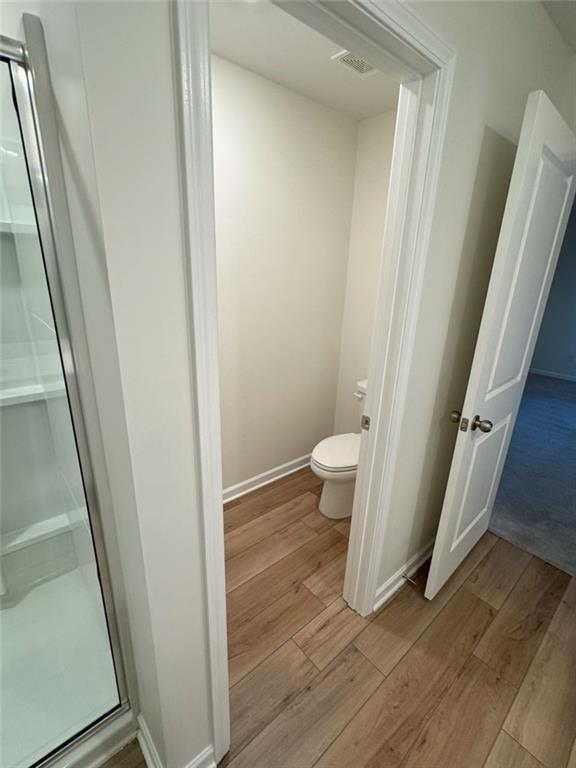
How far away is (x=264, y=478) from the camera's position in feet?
8.03

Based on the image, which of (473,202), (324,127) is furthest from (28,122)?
(324,127)

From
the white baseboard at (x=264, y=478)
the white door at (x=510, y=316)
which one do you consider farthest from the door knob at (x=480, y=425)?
the white baseboard at (x=264, y=478)

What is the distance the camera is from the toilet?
6.43 ft

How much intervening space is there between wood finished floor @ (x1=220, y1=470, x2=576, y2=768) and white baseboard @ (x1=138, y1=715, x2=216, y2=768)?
0.31 feet

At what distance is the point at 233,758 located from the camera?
1.10m

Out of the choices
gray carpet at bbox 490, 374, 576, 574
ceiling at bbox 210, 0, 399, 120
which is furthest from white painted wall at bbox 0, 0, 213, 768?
gray carpet at bbox 490, 374, 576, 574

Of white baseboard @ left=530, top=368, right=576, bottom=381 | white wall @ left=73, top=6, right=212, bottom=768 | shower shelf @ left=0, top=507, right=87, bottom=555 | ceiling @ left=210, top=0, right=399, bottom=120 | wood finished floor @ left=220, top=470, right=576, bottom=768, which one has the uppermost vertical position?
ceiling @ left=210, top=0, right=399, bottom=120

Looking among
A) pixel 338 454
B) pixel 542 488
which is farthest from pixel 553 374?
pixel 338 454

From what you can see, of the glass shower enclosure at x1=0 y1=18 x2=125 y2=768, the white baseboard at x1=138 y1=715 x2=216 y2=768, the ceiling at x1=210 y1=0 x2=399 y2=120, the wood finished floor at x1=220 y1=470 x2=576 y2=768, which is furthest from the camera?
the ceiling at x1=210 y1=0 x2=399 y2=120

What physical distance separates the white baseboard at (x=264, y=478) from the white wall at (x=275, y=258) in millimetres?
41

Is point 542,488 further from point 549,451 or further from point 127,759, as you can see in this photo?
point 127,759

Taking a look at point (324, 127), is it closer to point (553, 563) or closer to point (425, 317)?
point (425, 317)

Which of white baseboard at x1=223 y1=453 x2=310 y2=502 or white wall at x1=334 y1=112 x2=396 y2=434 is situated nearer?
white wall at x1=334 y1=112 x2=396 y2=434

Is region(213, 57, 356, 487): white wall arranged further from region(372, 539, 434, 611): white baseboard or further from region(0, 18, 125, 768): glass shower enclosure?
region(372, 539, 434, 611): white baseboard
